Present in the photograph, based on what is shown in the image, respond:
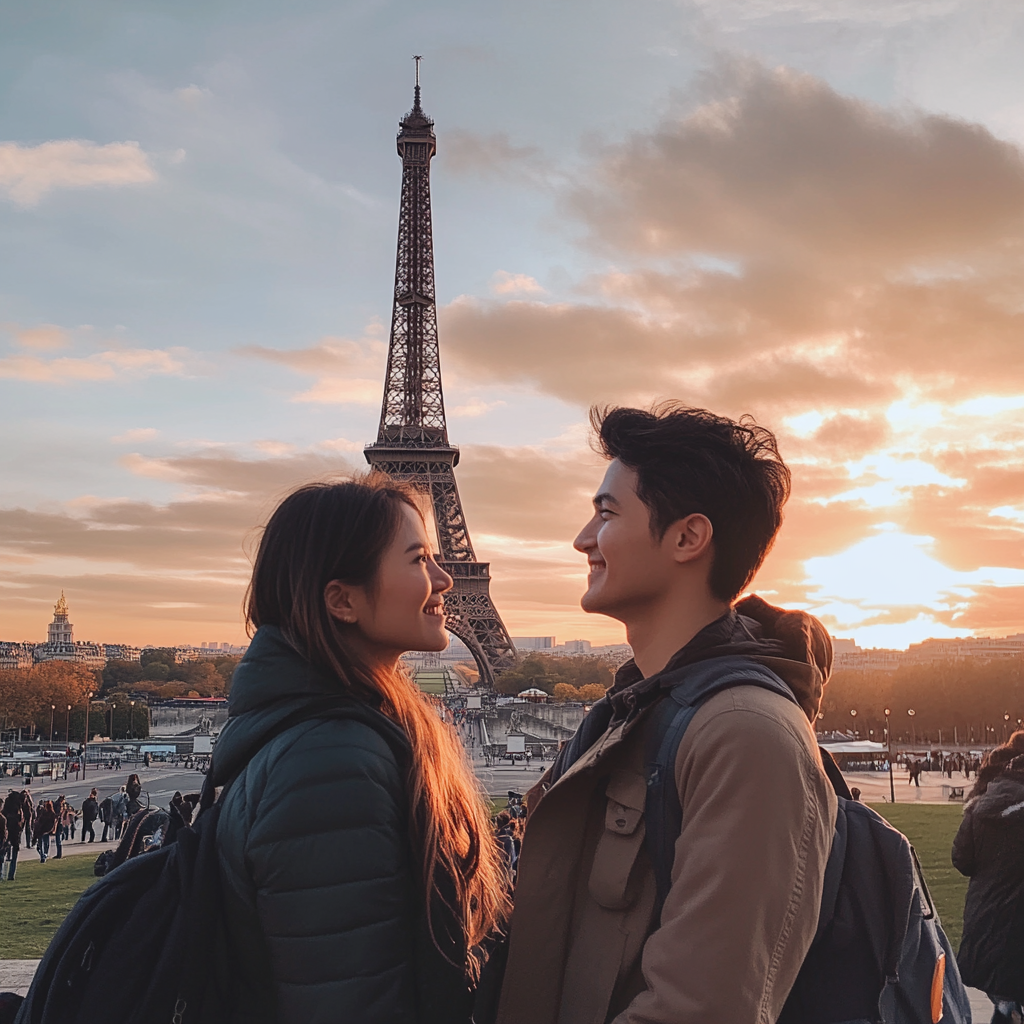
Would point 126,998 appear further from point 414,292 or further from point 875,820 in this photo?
point 414,292

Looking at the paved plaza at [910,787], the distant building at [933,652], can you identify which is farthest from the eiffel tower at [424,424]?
the distant building at [933,652]

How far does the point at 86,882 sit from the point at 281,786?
12.4 metres

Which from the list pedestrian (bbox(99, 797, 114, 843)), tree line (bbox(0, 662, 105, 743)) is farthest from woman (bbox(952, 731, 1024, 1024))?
tree line (bbox(0, 662, 105, 743))

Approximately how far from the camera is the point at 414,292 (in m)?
53.5

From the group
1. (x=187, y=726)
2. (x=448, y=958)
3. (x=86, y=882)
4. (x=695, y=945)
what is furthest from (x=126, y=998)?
(x=187, y=726)

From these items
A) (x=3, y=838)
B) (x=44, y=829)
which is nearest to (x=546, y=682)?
(x=44, y=829)

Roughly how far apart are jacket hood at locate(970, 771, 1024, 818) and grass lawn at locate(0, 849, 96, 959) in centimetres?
759

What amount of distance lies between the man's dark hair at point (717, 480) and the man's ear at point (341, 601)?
82 cm

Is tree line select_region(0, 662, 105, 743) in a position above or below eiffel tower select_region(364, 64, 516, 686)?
below

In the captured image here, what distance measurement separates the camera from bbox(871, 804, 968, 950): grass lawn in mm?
9921

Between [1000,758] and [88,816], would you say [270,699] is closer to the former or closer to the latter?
[1000,758]

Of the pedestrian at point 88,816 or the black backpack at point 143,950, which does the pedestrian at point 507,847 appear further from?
the pedestrian at point 88,816

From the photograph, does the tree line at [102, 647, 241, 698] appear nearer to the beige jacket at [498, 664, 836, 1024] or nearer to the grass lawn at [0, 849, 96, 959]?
the grass lawn at [0, 849, 96, 959]

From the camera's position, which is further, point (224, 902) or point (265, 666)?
point (265, 666)
